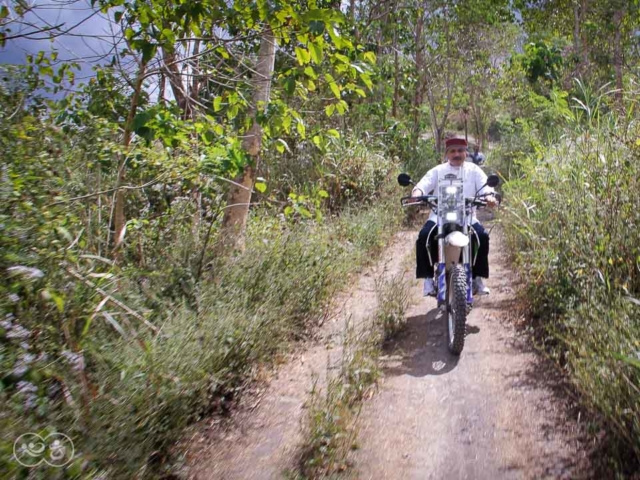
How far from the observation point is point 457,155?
5.55m

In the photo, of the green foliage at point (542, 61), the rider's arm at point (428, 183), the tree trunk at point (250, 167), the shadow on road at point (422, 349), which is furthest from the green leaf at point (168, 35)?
the green foliage at point (542, 61)

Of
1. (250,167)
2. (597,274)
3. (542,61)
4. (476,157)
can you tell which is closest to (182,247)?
(250,167)

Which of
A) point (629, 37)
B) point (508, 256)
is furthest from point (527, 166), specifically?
point (629, 37)

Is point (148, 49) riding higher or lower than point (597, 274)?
higher

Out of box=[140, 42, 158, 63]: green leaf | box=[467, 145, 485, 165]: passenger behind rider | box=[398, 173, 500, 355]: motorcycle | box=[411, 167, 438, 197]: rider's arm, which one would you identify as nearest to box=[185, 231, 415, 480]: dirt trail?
box=[398, 173, 500, 355]: motorcycle

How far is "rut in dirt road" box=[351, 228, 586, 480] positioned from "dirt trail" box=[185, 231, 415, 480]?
46 cm

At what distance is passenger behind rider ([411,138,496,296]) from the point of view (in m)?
5.41

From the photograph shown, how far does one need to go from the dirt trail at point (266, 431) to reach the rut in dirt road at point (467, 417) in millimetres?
461

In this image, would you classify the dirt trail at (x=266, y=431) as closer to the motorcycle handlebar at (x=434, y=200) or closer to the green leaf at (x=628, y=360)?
the motorcycle handlebar at (x=434, y=200)

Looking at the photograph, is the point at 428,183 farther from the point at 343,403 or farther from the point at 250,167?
the point at 343,403

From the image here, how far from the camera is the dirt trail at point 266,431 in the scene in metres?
3.24

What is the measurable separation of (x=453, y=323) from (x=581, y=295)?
99cm

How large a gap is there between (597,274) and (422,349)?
5.09ft

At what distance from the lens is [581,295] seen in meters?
4.34
